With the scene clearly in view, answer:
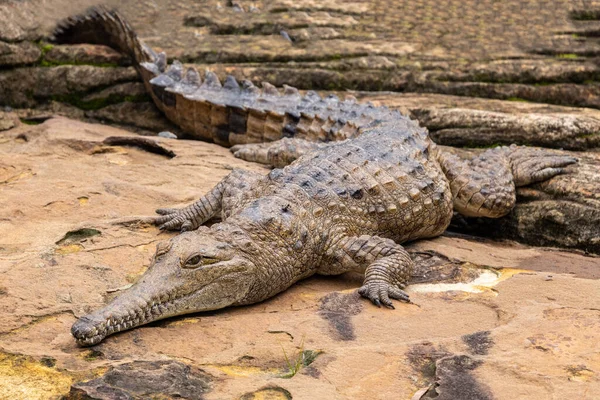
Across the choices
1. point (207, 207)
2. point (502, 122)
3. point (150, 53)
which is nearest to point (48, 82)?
point (150, 53)

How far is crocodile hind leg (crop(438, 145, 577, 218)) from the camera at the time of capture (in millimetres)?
6418

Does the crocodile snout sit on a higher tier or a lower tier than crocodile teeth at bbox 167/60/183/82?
lower

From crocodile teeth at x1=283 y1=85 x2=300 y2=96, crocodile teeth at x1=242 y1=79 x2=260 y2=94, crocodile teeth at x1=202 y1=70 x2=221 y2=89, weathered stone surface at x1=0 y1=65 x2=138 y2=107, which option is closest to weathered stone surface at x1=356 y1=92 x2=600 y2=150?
crocodile teeth at x1=283 y1=85 x2=300 y2=96

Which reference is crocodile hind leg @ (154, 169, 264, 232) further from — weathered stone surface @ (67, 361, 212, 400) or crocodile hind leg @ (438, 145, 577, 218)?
weathered stone surface @ (67, 361, 212, 400)

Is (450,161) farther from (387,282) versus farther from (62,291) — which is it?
(62,291)

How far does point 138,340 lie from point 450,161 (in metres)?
3.71

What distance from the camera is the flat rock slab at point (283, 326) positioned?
3.25 meters

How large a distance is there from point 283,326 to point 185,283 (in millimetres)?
620

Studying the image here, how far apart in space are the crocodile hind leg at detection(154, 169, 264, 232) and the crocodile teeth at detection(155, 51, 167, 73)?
3.43 meters

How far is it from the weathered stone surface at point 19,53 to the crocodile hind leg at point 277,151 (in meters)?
3.15

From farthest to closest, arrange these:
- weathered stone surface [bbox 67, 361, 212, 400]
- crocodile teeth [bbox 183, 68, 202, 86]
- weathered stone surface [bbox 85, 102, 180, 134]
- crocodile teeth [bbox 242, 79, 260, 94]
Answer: weathered stone surface [bbox 85, 102, 180, 134]
crocodile teeth [bbox 183, 68, 202, 86]
crocodile teeth [bbox 242, 79, 260, 94]
weathered stone surface [bbox 67, 361, 212, 400]

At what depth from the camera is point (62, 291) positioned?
166 inches

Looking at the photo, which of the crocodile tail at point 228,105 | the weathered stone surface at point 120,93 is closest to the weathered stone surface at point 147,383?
the crocodile tail at point 228,105

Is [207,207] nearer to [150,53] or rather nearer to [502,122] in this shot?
[150,53]
